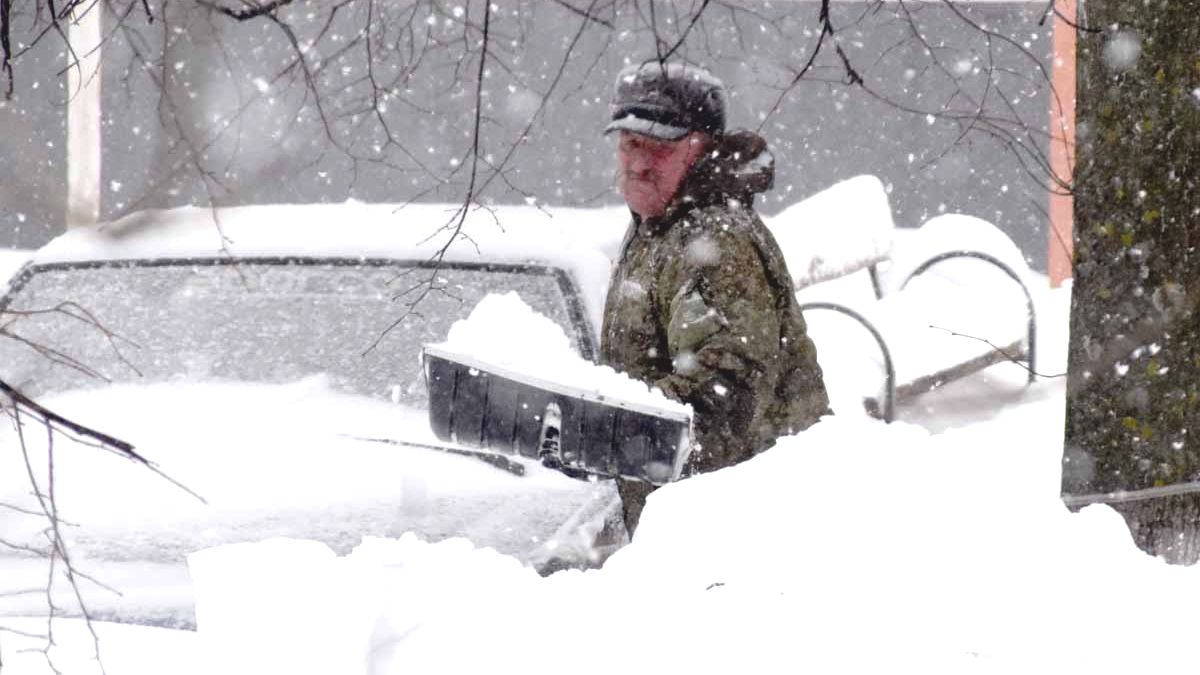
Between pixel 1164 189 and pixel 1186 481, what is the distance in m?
0.55

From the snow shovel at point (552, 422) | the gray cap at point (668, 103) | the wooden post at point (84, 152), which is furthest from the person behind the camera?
the wooden post at point (84, 152)

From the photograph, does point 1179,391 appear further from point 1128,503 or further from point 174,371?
point 174,371

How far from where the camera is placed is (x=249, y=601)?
2.00 metres

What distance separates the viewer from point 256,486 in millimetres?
3666

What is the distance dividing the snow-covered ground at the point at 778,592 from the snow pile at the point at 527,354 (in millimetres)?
677

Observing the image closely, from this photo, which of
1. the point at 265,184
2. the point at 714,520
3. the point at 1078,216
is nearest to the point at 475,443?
the point at 714,520

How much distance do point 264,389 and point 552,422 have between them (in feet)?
4.27

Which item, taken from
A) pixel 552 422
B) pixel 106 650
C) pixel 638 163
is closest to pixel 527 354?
pixel 552 422

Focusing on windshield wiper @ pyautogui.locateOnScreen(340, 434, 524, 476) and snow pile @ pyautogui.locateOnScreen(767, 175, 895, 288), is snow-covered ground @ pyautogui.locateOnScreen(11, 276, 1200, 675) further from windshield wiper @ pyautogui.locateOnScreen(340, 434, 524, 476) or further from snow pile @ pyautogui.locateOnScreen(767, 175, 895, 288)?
snow pile @ pyautogui.locateOnScreen(767, 175, 895, 288)

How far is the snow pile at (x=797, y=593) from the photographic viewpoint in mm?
1909

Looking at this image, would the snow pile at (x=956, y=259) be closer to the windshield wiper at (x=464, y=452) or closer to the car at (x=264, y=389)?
the car at (x=264, y=389)

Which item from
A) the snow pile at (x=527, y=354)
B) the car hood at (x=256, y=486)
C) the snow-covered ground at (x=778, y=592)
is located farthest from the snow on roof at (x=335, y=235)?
the snow-covered ground at (x=778, y=592)

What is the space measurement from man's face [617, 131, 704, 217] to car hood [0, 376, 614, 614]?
834 millimetres

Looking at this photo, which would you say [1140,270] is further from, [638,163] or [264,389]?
[264,389]
